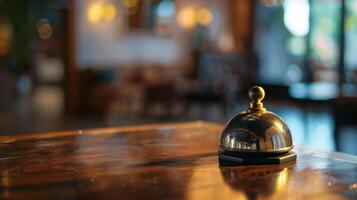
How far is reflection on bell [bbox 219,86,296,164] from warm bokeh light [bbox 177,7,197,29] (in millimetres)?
10143

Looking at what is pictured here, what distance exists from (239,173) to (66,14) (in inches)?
359

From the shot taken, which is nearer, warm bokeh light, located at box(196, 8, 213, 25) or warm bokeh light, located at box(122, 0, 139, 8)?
warm bokeh light, located at box(122, 0, 139, 8)

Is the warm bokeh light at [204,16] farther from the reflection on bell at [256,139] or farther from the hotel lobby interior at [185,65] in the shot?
the reflection on bell at [256,139]

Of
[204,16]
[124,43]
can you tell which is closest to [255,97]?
[124,43]

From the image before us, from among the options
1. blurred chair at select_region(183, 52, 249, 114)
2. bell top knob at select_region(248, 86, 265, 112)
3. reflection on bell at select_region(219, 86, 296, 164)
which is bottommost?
Answer: blurred chair at select_region(183, 52, 249, 114)

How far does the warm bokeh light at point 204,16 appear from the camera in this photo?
12.1 meters

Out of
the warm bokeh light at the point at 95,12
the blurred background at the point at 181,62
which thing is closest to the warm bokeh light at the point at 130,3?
the blurred background at the point at 181,62

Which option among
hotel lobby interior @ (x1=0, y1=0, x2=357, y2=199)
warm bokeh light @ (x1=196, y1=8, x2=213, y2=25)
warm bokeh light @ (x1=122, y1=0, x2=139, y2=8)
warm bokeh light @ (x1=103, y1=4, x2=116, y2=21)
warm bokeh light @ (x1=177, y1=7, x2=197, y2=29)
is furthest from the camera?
warm bokeh light @ (x1=196, y1=8, x2=213, y2=25)

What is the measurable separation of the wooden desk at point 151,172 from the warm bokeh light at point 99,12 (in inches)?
334

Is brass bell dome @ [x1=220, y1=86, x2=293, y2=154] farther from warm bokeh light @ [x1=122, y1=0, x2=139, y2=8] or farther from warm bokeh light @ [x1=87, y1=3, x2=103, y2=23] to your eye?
warm bokeh light @ [x1=122, y1=0, x2=139, y2=8]

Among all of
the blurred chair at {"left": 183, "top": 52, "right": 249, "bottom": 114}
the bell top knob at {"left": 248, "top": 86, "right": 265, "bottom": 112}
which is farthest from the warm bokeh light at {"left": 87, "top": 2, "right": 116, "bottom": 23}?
the bell top knob at {"left": 248, "top": 86, "right": 265, "bottom": 112}

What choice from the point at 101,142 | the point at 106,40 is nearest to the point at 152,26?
the point at 106,40

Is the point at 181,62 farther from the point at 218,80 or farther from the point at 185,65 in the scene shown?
the point at 218,80

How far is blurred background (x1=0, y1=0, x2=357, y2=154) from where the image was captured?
984cm
